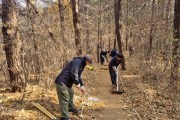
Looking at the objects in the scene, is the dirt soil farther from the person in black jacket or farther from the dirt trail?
the person in black jacket

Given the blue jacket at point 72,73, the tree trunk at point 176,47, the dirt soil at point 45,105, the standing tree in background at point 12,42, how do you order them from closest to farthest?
the blue jacket at point 72,73 < the dirt soil at point 45,105 < the standing tree in background at point 12,42 < the tree trunk at point 176,47

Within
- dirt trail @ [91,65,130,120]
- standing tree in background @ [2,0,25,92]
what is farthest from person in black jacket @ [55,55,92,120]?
standing tree in background @ [2,0,25,92]

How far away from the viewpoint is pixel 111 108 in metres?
10.6

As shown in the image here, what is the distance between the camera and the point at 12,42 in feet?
31.1

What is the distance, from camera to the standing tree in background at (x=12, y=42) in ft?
31.1

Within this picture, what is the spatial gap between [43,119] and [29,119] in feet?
1.47

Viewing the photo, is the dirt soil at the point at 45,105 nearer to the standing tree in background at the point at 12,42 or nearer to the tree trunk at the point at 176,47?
the standing tree in background at the point at 12,42

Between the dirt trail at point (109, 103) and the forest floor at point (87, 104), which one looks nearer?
the forest floor at point (87, 104)

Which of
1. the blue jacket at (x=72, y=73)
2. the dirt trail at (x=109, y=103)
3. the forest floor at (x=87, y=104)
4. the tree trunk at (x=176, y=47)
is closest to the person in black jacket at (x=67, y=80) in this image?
the blue jacket at (x=72, y=73)

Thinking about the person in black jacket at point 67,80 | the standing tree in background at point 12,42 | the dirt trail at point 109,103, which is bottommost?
the dirt trail at point 109,103

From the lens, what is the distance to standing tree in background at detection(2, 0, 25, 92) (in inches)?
373

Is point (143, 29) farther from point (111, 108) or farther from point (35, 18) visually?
point (111, 108)

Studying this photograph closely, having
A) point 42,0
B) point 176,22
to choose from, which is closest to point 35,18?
point 42,0

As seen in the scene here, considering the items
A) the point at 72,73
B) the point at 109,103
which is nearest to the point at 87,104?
the point at 109,103
